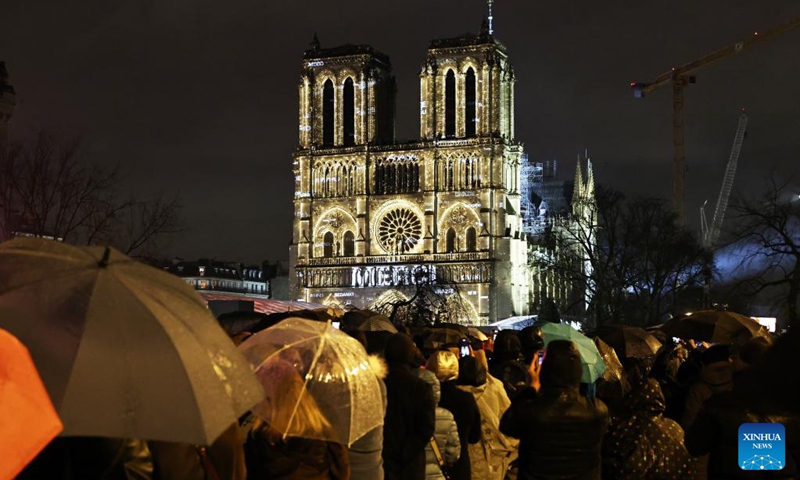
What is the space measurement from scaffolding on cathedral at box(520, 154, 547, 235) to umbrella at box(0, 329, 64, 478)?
95074 mm

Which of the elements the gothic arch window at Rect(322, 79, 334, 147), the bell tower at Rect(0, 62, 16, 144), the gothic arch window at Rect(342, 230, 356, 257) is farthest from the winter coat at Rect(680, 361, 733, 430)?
the gothic arch window at Rect(322, 79, 334, 147)

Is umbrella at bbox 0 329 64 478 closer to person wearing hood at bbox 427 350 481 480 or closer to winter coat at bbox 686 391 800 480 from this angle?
winter coat at bbox 686 391 800 480

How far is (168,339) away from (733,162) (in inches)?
6249

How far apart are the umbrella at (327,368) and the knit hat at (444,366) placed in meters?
2.36

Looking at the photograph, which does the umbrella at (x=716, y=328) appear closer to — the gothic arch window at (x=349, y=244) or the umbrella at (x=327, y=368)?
the umbrella at (x=327, y=368)

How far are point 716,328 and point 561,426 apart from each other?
9993 millimetres

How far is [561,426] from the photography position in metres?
8.07

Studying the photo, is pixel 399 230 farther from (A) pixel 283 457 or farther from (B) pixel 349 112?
(A) pixel 283 457

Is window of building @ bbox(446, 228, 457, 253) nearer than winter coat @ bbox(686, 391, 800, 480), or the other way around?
winter coat @ bbox(686, 391, 800, 480)

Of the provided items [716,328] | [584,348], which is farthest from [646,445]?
[716,328]

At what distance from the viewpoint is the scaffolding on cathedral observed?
343 feet

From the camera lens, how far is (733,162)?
15838cm

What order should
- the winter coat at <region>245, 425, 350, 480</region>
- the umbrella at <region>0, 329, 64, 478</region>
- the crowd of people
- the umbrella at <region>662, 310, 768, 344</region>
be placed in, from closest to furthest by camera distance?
the umbrella at <region>0, 329, 64, 478</region>, the crowd of people, the winter coat at <region>245, 425, 350, 480</region>, the umbrella at <region>662, 310, 768, 344</region>

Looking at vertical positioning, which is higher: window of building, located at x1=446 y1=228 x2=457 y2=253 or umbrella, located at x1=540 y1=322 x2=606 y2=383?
window of building, located at x1=446 y1=228 x2=457 y2=253
